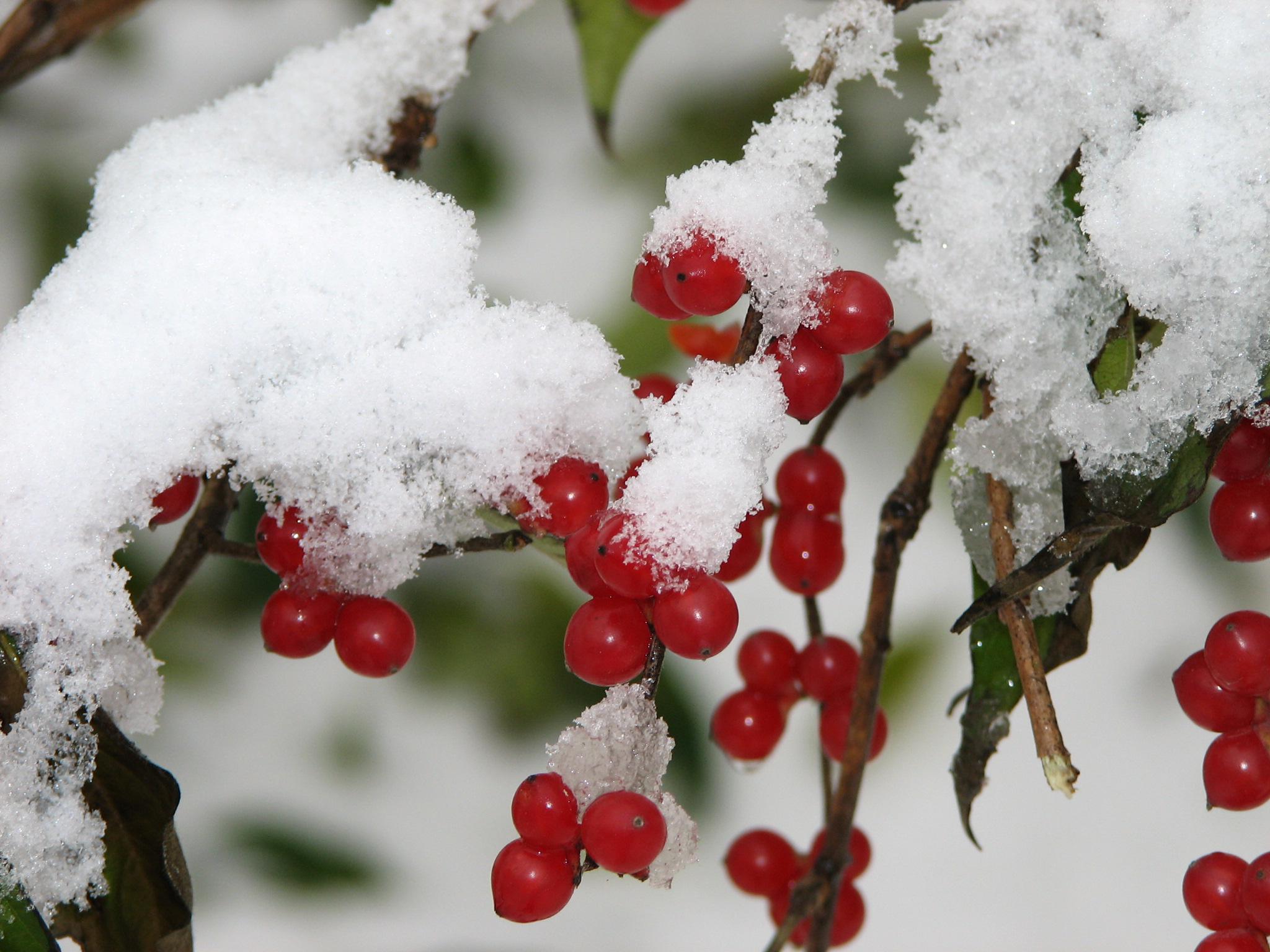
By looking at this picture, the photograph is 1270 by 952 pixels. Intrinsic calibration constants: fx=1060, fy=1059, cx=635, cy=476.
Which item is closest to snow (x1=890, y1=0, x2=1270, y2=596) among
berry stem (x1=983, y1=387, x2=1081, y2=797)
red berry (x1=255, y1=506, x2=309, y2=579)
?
berry stem (x1=983, y1=387, x2=1081, y2=797)

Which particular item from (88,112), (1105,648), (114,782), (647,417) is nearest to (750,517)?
(647,417)

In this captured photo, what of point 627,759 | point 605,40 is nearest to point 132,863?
point 627,759

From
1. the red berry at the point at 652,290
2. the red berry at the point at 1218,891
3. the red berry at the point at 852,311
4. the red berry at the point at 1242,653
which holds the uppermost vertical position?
→ the red berry at the point at 652,290

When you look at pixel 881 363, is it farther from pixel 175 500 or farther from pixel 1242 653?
pixel 175 500

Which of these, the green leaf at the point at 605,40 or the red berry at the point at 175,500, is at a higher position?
the green leaf at the point at 605,40

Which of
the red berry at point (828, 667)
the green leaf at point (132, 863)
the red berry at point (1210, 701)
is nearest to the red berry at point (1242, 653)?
the red berry at point (1210, 701)

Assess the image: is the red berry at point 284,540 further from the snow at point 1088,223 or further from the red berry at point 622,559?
the snow at point 1088,223

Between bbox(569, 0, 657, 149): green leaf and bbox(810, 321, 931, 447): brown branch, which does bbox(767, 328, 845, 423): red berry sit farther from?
bbox(569, 0, 657, 149): green leaf
